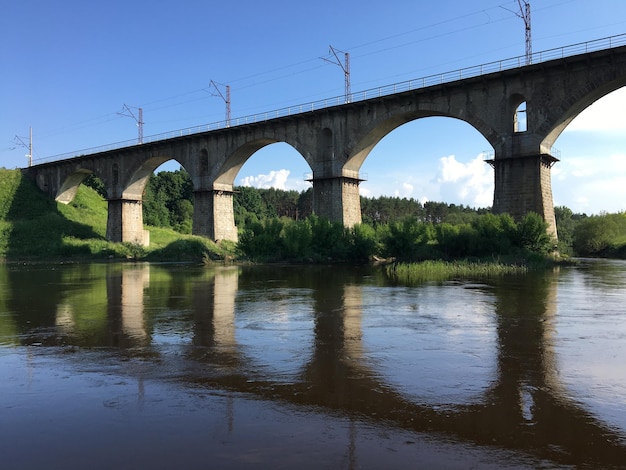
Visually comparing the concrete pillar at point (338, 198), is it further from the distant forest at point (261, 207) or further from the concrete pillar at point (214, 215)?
the distant forest at point (261, 207)

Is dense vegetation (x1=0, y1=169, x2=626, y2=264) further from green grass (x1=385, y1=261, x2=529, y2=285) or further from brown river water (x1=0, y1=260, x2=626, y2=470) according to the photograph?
brown river water (x1=0, y1=260, x2=626, y2=470)

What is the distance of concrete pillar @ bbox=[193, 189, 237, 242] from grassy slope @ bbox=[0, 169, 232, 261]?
6.08ft

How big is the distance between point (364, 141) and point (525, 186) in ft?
41.2

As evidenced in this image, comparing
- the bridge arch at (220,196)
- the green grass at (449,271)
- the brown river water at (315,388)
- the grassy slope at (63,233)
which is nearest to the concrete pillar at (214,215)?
the bridge arch at (220,196)

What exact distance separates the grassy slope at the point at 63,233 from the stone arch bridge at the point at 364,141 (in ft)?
10.8

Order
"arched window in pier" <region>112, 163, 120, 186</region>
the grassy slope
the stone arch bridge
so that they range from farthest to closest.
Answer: "arched window in pier" <region>112, 163, 120, 186</region>, the grassy slope, the stone arch bridge

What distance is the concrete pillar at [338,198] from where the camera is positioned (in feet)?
132

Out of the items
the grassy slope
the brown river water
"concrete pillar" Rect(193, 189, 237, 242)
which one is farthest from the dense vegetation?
the brown river water

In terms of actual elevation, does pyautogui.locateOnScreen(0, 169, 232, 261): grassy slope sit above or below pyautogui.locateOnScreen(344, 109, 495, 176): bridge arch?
below

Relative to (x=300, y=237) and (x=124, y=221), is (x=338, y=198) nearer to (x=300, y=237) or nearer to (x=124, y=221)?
(x=300, y=237)

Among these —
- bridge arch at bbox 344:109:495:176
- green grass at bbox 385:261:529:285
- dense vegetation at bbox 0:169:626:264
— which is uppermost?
bridge arch at bbox 344:109:495:176

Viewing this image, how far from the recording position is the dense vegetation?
3173 centimetres

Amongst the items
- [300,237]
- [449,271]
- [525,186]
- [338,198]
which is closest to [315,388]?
[449,271]

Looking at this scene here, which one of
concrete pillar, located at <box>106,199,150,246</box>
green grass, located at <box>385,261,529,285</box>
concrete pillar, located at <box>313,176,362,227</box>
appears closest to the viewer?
green grass, located at <box>385,261,529,285</box>
